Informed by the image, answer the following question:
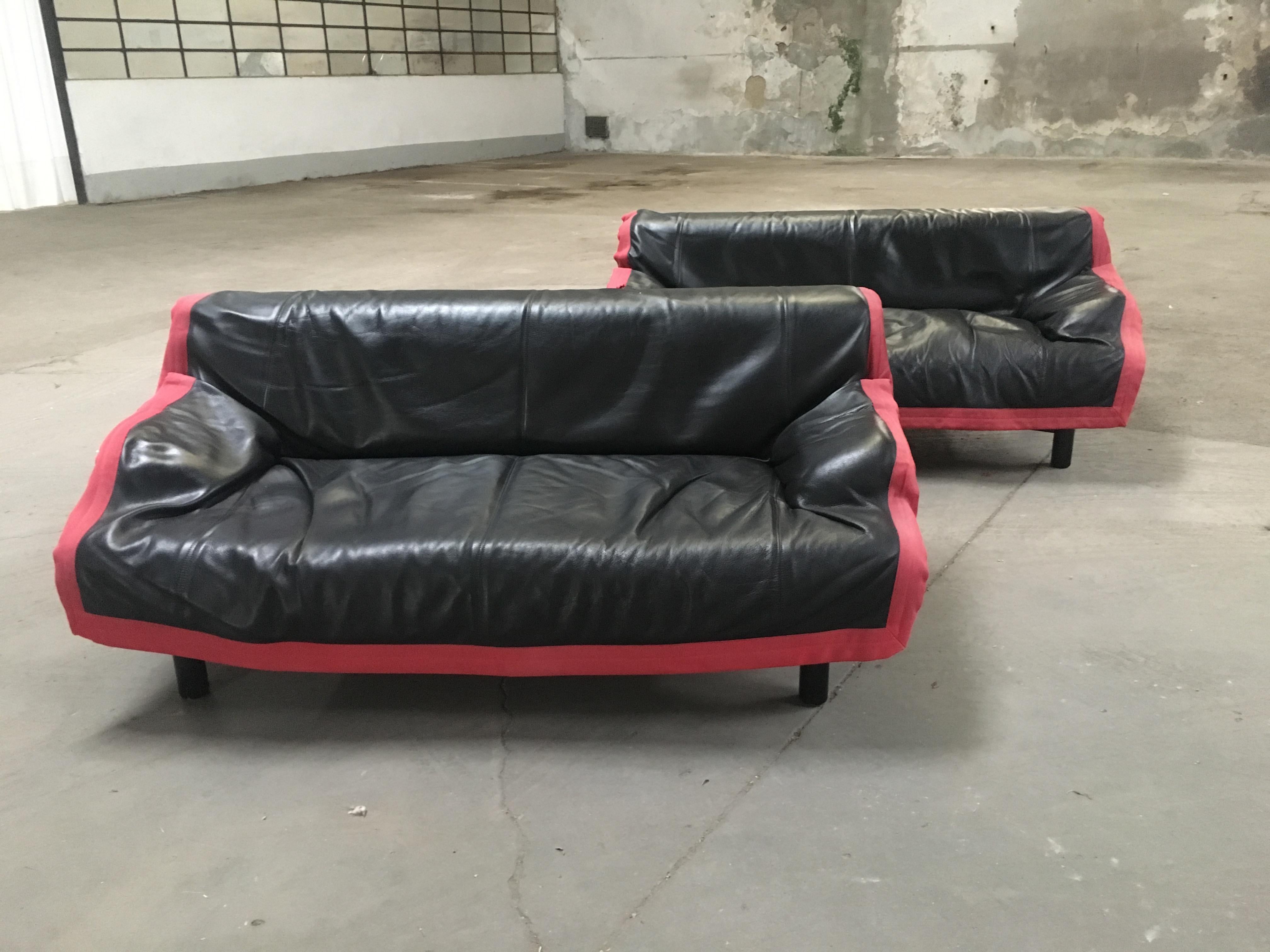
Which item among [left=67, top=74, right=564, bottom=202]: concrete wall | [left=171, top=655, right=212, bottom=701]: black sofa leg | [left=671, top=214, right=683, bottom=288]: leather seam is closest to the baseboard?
[left=67, top=74, right=564, bottom=202]: concrete wall

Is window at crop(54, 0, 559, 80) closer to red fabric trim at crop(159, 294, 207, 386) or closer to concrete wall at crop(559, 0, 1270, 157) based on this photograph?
concrete wall at crop(559, 0, 1270, 157)

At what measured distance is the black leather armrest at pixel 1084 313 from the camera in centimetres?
303

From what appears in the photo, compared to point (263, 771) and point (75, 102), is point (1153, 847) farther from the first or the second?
point (75, 102)

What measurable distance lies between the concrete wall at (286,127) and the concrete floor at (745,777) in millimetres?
6261

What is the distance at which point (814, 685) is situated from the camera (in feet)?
6.46

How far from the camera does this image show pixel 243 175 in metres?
9.45

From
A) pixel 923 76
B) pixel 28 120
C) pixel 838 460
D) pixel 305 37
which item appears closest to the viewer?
pixel 838 460

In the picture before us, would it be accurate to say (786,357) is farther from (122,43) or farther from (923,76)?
(923,76)

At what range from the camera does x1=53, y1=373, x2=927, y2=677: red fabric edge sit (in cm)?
184

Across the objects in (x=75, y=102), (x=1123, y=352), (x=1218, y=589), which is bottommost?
(x=1218, y=589)

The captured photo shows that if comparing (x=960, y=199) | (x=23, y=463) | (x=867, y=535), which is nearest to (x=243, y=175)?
(x=960, y=199)

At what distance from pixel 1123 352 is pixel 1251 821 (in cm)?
167

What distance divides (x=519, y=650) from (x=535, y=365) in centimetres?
71

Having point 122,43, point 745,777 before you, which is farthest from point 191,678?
point 122,43
